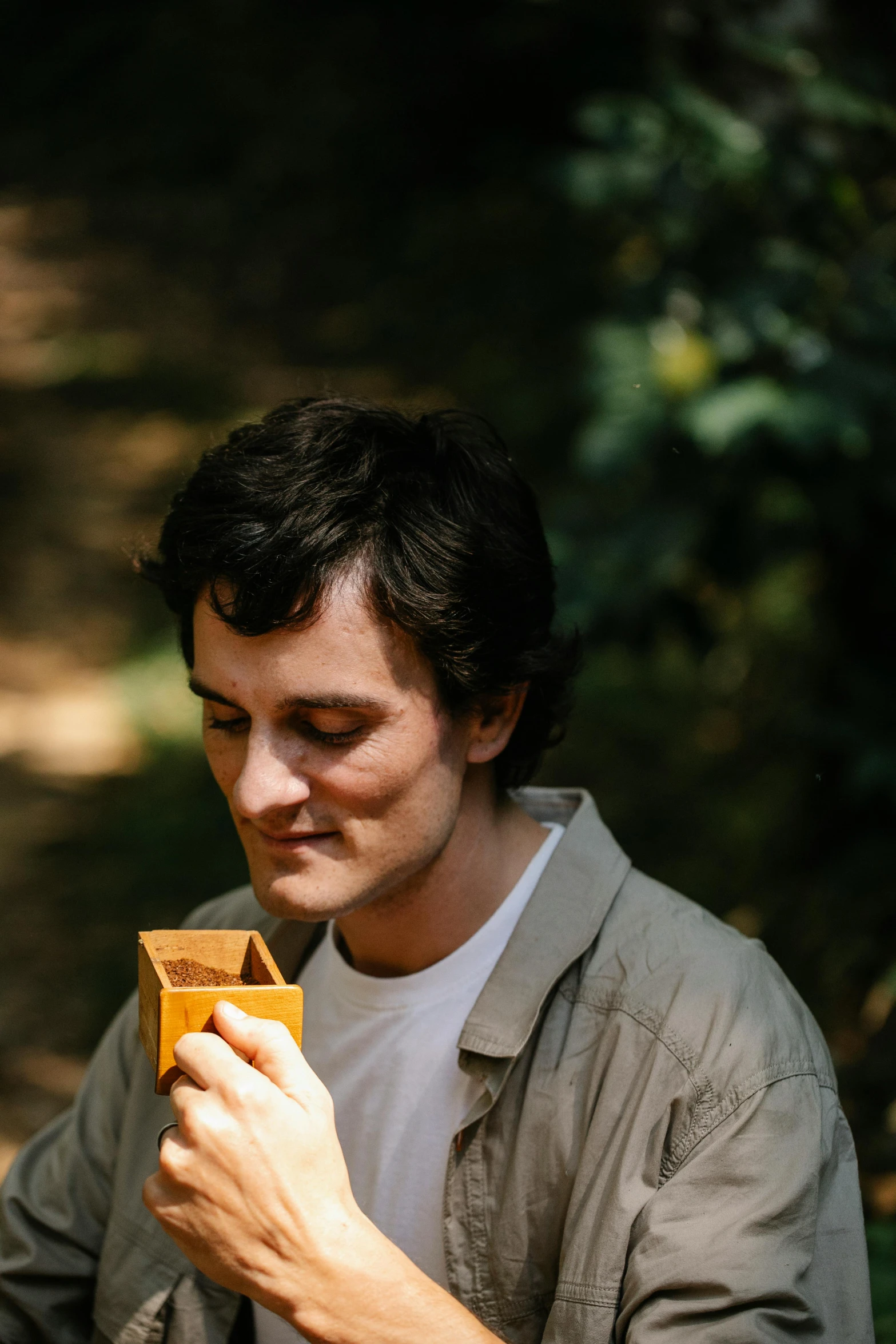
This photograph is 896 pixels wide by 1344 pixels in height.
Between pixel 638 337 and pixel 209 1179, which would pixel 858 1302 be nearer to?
pixel 209 1179

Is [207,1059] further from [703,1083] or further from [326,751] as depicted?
[703,1083]

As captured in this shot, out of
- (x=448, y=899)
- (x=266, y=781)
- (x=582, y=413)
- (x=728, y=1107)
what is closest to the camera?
A: (x=728, y=1107)

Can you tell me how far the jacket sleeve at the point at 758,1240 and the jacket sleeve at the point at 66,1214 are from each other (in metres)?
0.94

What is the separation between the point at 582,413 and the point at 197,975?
9.94ft

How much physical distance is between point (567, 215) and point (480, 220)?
1.41 metres

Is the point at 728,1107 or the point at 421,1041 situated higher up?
the point at 728,1107

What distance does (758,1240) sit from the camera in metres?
1.57

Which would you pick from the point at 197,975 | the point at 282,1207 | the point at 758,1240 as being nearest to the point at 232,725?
the point at 197,975

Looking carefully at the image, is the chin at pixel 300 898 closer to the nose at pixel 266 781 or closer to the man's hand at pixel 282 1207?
the nose at pixel 266 781

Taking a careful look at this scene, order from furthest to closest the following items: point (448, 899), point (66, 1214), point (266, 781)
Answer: point (66, 1214) → point (448, 899) → point (266, 781)

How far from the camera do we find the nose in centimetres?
179

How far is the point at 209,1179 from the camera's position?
1.51 meters

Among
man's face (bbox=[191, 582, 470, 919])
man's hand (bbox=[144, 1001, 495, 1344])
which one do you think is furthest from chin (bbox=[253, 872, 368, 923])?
man's hand (bbox=[144, 1001, 495, 1344])

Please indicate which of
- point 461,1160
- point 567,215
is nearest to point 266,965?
point 461,1160
